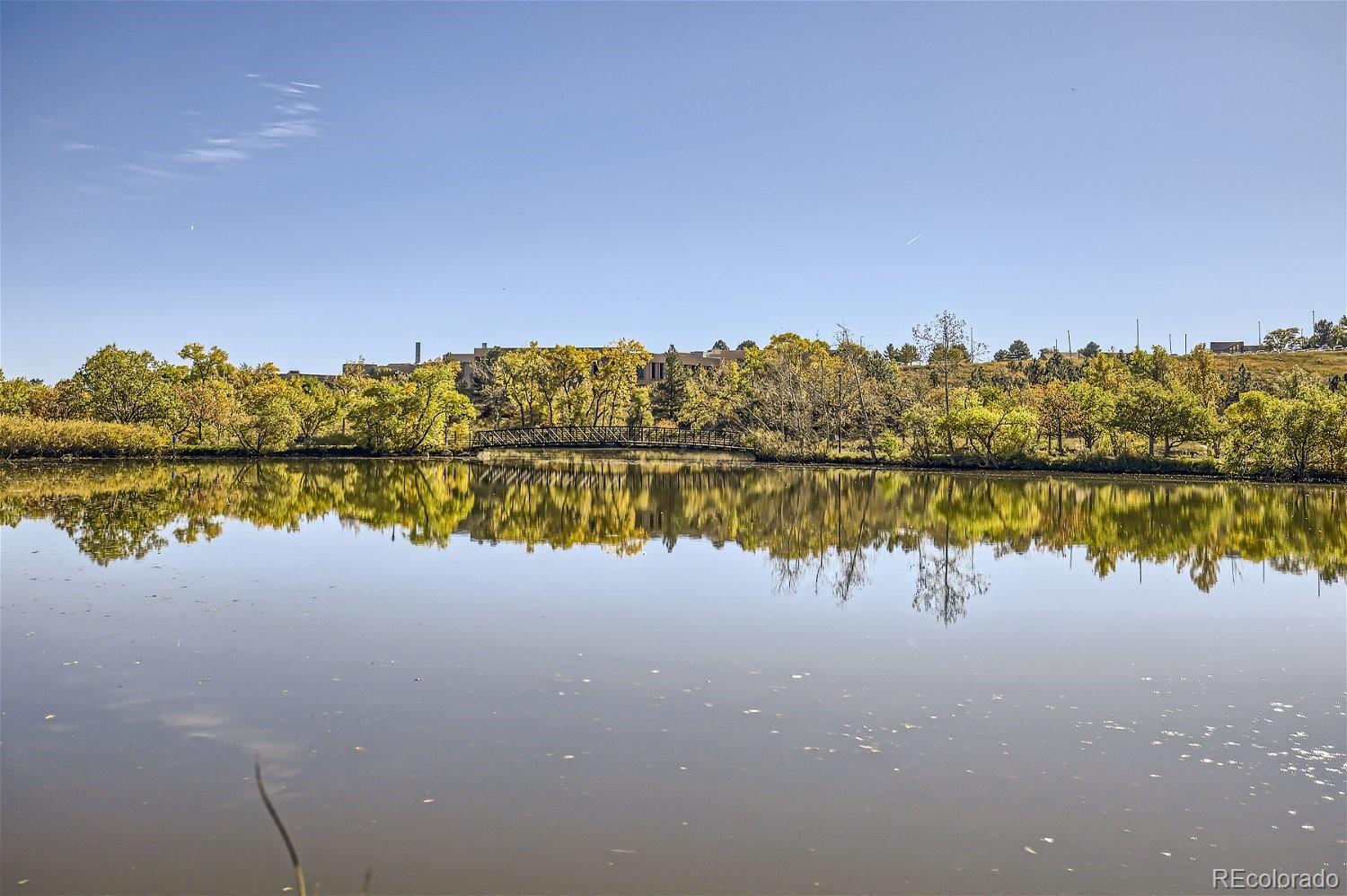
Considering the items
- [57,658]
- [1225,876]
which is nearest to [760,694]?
[1225,876]

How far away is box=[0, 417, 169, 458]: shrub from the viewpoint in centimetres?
4728

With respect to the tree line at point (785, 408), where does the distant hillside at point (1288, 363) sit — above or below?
above

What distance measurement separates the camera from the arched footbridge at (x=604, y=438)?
6438 centimetres

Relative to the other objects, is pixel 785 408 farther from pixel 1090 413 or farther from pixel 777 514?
pixel 777 514

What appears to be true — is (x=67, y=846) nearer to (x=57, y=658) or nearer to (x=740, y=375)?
(x=57, y=658)

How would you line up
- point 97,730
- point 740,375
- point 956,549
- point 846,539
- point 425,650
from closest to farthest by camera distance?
1. point 97,730
2. point 425,650
3. point 956,549
4. point 846,539
5. point 740,375

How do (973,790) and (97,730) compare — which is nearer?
(973,790)

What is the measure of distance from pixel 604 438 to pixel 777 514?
136 ft

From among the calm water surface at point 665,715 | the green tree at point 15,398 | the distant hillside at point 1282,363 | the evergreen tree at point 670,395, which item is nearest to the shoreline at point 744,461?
the green tree at point 15,398

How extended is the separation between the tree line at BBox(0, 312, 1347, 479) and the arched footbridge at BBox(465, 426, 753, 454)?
1.87 metres

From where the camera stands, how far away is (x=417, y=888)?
646 centimetres

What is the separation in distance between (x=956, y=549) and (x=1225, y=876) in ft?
48.7

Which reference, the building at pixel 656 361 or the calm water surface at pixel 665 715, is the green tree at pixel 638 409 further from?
the calm water surface at pixel 665 715

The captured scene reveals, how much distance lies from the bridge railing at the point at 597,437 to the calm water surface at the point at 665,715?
43.9m
